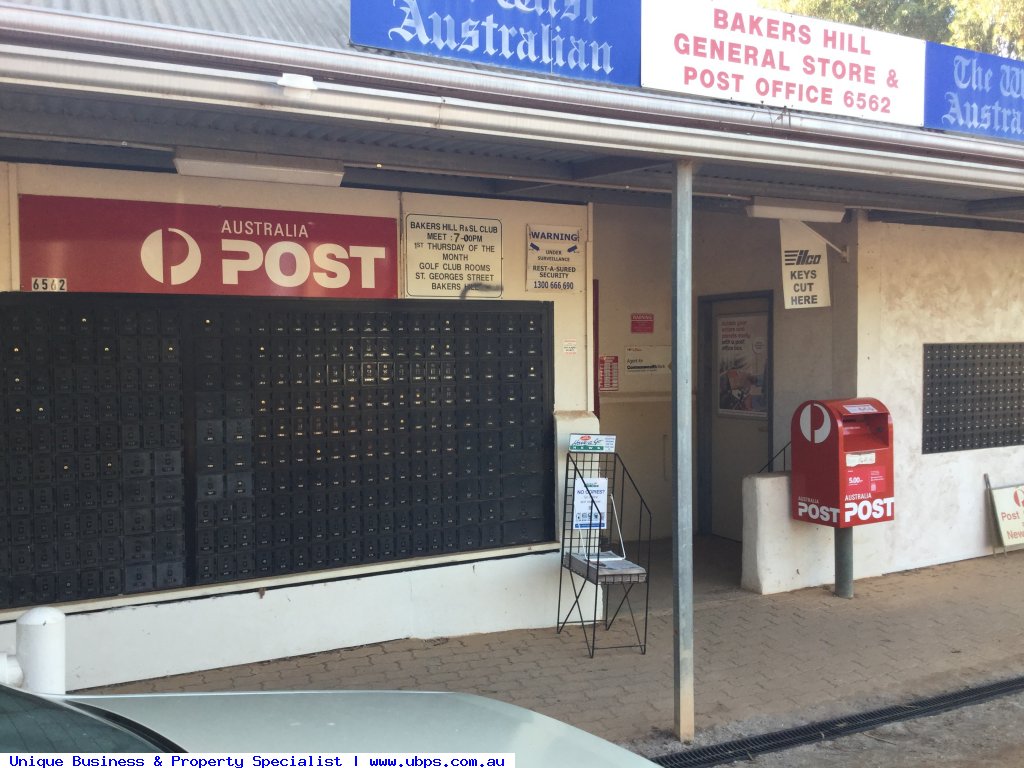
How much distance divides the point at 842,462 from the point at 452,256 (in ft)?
11.5

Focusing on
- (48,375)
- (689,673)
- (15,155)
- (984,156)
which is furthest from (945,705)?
(15,155)

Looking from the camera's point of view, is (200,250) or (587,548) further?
(587,548)

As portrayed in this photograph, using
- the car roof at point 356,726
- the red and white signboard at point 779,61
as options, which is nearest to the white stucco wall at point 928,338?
the red and white signboard at point 779,61

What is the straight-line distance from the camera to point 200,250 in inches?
223

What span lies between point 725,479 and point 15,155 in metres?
6.85

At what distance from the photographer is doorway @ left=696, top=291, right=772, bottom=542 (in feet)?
28.8

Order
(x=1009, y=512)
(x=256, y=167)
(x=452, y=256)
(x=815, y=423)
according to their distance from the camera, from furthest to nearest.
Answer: (x=1009, y=512) → (x=815, y=423) → (x=452, y=256) → (x=256, y=167)

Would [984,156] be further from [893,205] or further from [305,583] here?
[305,583]

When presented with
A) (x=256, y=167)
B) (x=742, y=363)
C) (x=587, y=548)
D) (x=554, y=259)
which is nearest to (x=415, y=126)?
(x=256, y=167)

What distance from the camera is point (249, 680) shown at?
5.52 meters

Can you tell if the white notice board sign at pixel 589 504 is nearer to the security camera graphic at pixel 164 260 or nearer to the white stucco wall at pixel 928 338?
the white stucco wall at pixel 928 338

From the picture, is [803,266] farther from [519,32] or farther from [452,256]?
[519,32]

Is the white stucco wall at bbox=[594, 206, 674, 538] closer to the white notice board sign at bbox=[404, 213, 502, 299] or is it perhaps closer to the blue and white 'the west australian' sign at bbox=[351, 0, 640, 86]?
the white notice board sign at bbox=[404, 213, 502, 299]

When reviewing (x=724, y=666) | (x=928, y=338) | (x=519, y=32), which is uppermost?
(x=519, y=32)
